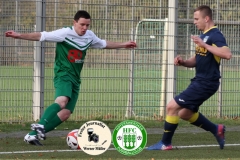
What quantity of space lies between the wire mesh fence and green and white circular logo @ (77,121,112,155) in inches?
200

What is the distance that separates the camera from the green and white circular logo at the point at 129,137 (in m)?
7.86

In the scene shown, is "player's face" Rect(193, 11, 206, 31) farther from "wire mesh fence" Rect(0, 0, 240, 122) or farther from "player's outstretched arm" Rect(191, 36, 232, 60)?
"wire mesh fence" Rect(0, 0, 240, 122)

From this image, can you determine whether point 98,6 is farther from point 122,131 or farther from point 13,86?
point 122,131

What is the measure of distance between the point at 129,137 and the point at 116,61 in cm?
563

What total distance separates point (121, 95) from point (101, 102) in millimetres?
469

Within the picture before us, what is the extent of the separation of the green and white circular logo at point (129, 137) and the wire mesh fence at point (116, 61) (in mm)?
5014

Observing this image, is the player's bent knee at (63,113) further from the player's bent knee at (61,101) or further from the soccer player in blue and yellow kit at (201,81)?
the soccer player in blue and yellow kit at (201,81)

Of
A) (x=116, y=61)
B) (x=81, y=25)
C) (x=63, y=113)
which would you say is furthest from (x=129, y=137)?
(x=116, y=61)

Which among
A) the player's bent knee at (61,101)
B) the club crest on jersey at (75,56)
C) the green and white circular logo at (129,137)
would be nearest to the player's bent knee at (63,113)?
the player's bent knee at (61,101)

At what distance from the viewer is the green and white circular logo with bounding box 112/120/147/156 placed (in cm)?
786

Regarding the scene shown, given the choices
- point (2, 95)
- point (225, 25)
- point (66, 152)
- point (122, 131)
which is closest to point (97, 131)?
point (122, 131)

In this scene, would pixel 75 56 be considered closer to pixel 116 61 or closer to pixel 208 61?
pixel 208 61

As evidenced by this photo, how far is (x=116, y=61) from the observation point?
13.5 m

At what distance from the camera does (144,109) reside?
13844 millimetres
